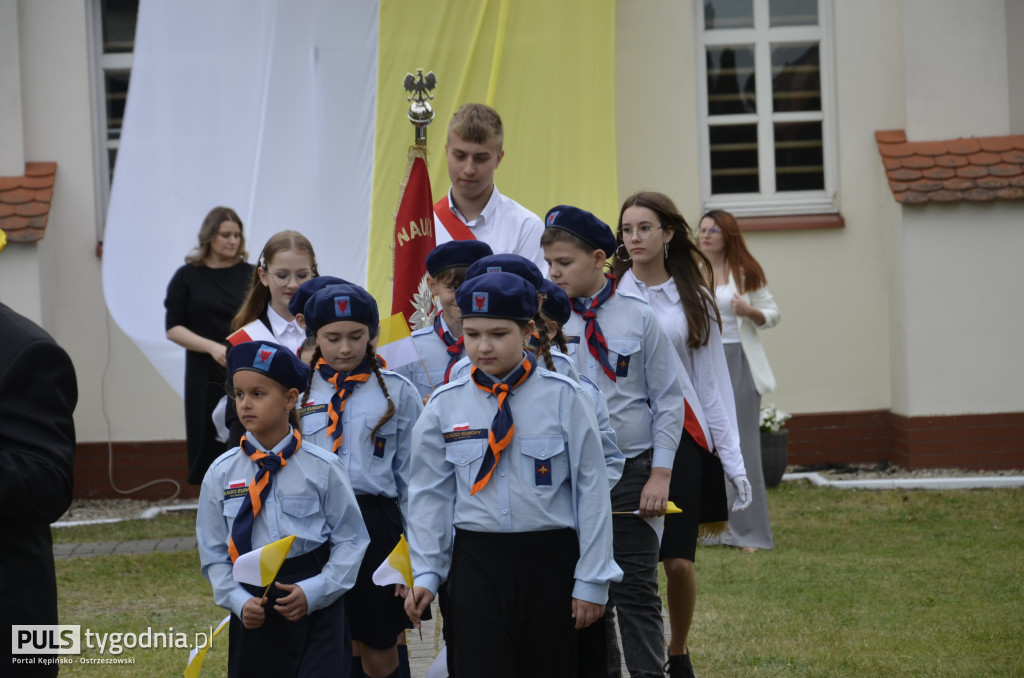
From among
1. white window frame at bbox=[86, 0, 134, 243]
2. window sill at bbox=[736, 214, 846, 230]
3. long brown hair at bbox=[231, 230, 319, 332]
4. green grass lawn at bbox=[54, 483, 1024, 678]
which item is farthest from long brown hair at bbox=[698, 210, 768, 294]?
white window frame at bbox=[86, 0, 134, 243]

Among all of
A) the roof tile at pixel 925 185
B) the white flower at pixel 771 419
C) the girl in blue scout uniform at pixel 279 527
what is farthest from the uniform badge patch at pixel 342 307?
the roof tile at pixel 925 185

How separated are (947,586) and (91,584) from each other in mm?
4790

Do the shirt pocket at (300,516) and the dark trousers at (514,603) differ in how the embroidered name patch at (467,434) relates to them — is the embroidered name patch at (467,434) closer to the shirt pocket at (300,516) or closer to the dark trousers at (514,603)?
the dark trousers at (514,603)

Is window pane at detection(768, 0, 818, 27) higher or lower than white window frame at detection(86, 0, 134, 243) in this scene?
higher

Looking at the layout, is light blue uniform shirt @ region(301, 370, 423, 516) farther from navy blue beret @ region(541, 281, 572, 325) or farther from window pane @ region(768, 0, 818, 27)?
window pane @ region(768, 0, 818, 27)

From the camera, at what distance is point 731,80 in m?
10.7

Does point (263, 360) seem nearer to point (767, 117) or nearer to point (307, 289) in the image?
point (307, 289)

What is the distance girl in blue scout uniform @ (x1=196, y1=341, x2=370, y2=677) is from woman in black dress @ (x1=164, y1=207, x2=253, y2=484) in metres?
3.86

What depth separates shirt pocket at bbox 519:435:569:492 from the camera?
350cm

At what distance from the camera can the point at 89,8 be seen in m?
10.5

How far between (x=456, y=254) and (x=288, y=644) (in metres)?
1.46

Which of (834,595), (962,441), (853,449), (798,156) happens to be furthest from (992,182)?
(834,595)

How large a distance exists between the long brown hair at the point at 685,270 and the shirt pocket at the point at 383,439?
1199mm

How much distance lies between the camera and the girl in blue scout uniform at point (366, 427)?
14.0ft
